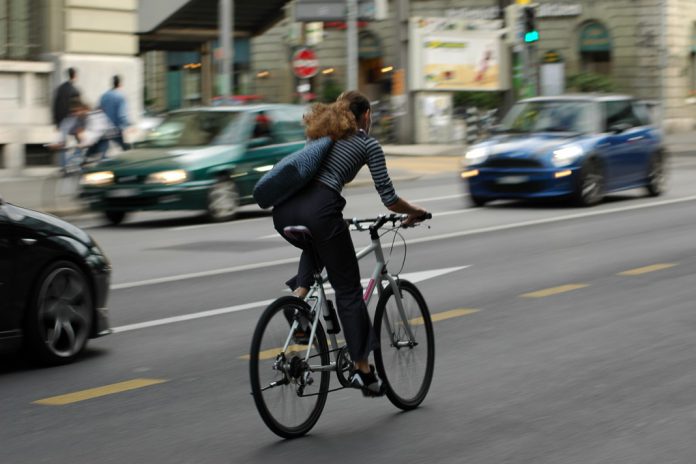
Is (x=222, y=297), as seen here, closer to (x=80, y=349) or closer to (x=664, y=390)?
(x=80, y=349)

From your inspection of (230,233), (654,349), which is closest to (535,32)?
(230,233)

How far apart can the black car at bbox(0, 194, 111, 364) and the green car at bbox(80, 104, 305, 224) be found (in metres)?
9.15

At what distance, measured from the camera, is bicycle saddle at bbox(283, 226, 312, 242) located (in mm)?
6414

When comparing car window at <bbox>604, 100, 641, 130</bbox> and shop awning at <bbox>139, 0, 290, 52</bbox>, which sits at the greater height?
shop awning at <bbox>139, 0, 290, 52</bbox>

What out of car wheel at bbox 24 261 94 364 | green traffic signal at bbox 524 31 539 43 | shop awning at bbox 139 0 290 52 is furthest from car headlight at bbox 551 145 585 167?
shop awning at bbox 139 0 290 52

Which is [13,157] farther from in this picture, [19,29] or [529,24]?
[529,24]

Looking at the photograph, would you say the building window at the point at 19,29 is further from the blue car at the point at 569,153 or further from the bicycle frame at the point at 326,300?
the bicycle frame at the point at 326,300

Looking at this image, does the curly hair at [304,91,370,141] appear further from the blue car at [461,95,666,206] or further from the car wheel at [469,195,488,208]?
the car wheel at [469,195,488,208]

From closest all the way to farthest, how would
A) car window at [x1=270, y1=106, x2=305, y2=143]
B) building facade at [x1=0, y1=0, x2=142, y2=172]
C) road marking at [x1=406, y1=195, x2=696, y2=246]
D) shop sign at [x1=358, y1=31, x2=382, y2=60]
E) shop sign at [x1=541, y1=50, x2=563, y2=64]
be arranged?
road marking at [x1=406, y1=195, x2=696, y2=246]
car window at [x1=270, y1=106, x2=305, y2=143]
building facade at [x1=0, y1=0, x2=142, y2=172]
shop sign at [x1=541, y1=50, x2=563, y2=64]
shop sign at [x1=358, y1=31, x2=382, y2=60]

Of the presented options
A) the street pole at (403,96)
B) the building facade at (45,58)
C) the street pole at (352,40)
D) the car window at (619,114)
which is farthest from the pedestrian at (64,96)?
the street pole at (403,96)

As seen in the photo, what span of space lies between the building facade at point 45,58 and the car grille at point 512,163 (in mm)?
10631

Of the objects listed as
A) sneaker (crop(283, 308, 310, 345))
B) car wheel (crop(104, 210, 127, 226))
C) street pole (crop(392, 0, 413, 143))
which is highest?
street pole (crop(392, 0, 413, 143))

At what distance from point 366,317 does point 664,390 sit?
1.72m

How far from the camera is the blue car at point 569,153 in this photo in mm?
19016
